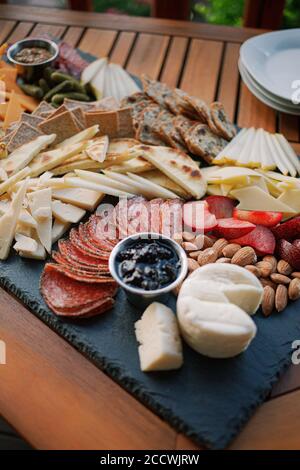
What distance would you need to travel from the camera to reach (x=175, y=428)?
50.2 inches

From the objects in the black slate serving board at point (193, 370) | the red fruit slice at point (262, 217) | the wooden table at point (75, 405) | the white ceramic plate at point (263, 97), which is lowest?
the wooden table at point (75, 405)

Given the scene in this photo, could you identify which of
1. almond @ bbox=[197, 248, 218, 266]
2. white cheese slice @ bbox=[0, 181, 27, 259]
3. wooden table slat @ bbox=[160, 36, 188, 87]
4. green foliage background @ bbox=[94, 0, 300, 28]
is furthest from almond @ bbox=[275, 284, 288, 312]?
green foliage background @ bbox=[94, 0, 300, 28]

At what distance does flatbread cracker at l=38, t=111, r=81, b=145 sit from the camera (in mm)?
2057

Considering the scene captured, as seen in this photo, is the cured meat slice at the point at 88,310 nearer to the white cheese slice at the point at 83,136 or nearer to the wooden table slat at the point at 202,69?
the white cheese slice at the point at 83,136

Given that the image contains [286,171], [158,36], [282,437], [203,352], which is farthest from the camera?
[158,36]

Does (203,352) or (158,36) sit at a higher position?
(158,36)

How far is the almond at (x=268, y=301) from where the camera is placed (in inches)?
60.1

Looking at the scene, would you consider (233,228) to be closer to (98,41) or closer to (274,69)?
(274,69)

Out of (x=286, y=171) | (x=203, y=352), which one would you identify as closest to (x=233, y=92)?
(x=286, y=171)

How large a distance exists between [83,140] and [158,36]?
127 cm

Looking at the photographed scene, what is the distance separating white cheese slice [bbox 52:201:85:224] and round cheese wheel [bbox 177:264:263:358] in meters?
0.59

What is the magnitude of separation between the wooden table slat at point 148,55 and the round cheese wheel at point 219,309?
162cm

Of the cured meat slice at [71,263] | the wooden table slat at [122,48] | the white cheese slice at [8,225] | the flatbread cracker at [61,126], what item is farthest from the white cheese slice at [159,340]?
the wooden table slat at [122,48]
